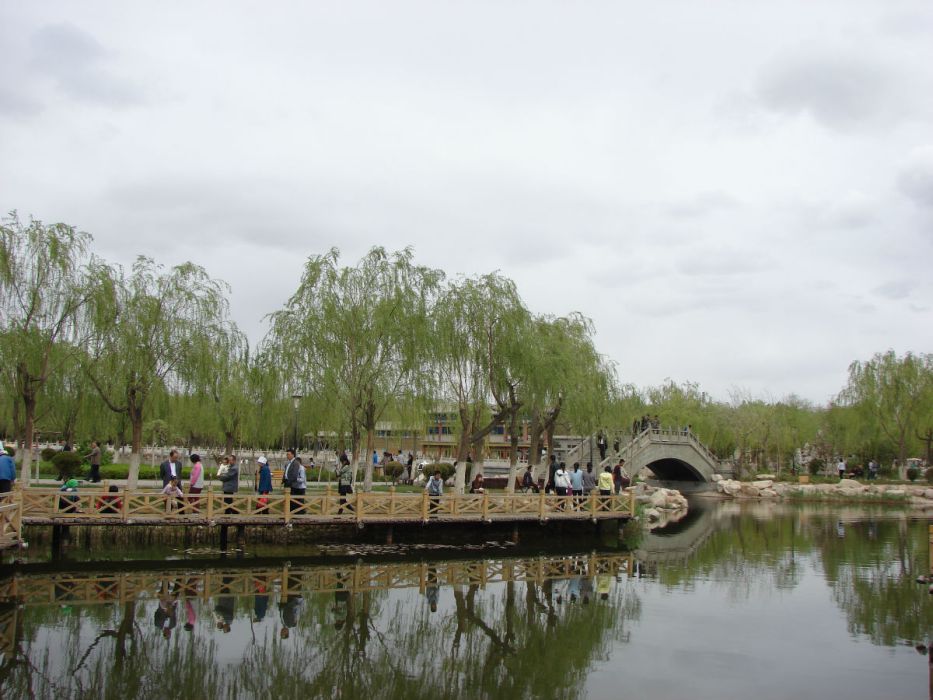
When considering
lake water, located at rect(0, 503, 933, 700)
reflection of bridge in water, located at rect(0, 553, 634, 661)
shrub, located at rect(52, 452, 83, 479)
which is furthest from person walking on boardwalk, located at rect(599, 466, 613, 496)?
shrub, located at rect(52, 452, 83, 479)

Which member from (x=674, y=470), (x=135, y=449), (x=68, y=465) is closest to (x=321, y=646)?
(x=135, y=449)

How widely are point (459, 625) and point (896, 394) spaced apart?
3578cm

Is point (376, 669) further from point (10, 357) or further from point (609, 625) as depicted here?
point (10, 357)

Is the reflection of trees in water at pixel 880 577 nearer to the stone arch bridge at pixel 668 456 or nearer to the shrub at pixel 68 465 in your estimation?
the stone arch bridge at pixel 668 456

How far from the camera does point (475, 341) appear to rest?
2523 centimetres

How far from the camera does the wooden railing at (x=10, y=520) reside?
48.6 feet

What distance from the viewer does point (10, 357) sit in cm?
2092

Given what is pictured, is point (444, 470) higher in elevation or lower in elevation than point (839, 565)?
higher

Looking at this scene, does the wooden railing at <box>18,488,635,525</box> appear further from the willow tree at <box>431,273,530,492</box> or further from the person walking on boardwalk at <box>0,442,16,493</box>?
the willow tree at <box>431,273,530,492</box>

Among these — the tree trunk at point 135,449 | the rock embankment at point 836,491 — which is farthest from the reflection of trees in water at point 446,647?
the rock embankment at point 836,491

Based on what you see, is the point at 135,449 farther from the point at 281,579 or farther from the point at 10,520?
the point at 281,579

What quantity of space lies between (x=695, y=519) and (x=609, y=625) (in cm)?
1965

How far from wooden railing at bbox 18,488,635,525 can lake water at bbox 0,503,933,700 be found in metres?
0.87

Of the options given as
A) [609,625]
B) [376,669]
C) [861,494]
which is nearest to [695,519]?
[861,494]
